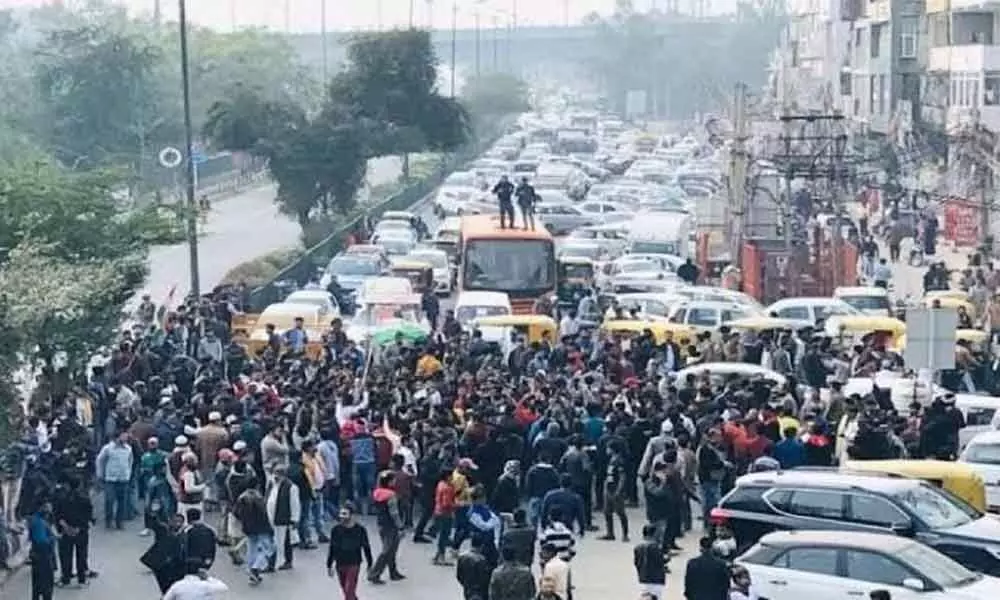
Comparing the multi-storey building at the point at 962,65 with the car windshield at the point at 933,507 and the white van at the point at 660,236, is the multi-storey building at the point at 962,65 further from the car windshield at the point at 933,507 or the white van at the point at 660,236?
the car windshield at the point at 933,507

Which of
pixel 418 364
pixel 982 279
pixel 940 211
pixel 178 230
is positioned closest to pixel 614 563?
pixel 418 364

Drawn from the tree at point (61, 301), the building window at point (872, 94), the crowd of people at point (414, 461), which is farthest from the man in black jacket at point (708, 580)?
the building window at point (872, 94)

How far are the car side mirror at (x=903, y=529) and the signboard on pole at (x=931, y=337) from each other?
19.3 feet

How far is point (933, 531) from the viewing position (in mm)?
21156

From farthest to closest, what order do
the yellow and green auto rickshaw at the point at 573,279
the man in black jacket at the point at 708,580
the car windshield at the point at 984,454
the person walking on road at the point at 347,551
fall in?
the yellow and green auto rickshaw at the point at 573,279 < the car windshield at the point at 984,454 < the person walking on road at the point at 347,551 < the man in black jacket at the point at 708,580

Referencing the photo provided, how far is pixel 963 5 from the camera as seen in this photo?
72.5 m

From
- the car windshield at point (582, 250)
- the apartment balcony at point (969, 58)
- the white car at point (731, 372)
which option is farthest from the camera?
the apartment balcony at point (969, 58)

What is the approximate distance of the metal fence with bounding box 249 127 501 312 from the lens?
4644 centimetres

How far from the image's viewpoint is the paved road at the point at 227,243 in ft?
184

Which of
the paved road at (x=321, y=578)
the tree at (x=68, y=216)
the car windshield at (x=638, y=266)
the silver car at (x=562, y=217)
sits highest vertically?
the tree at (x=68, y=216)

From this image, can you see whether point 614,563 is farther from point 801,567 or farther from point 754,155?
point 754,155

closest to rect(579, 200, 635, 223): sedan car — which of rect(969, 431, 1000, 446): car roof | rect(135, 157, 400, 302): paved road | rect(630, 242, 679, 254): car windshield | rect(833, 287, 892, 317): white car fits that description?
rect(135, 157, 400, 302): paved road

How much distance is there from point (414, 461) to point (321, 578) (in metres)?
2.02

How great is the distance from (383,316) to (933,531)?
64.8 feet
